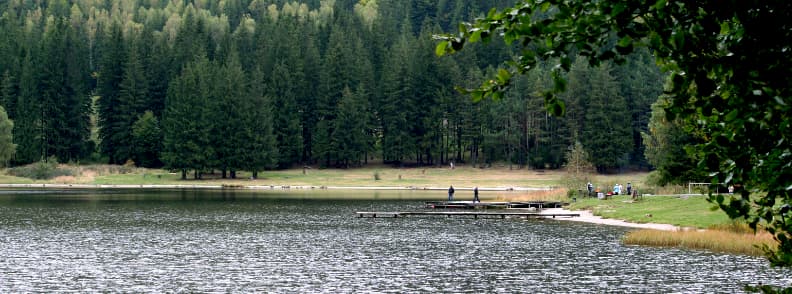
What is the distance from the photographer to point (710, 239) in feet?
145

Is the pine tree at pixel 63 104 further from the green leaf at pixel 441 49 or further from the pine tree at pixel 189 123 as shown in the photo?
the green leaf at pixel 441 49

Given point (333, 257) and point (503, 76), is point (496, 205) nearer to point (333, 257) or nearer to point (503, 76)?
point (333, 257)

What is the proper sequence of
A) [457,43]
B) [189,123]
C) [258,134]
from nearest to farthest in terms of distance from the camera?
[457,43], [258,134], [189,123]

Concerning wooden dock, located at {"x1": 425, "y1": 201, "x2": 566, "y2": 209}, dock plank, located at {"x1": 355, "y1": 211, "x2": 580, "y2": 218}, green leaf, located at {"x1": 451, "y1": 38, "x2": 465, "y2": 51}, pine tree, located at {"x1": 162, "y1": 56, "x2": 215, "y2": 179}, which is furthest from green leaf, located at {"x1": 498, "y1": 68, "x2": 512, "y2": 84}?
pine tree, located at {"x1": 162, "y1": 56, "x2": 215, "y2": 179}

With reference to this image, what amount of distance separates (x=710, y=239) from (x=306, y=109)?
105 metres

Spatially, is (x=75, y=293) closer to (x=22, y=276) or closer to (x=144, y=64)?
(x=22, y=276)

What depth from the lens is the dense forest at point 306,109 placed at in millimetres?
130625

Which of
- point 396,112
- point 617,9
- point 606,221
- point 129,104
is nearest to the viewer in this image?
point 617,9

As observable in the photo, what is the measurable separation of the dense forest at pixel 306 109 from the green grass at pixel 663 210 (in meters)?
57.7

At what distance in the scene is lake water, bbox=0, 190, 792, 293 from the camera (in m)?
33.3

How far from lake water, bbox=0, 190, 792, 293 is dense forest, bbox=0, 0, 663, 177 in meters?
63.3

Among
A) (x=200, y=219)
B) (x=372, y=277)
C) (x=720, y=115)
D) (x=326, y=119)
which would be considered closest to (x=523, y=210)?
(x=200, y=219)

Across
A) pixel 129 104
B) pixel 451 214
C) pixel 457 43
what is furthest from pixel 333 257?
pixel 129 104

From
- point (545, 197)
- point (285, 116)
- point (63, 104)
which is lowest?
point (545, 197)
